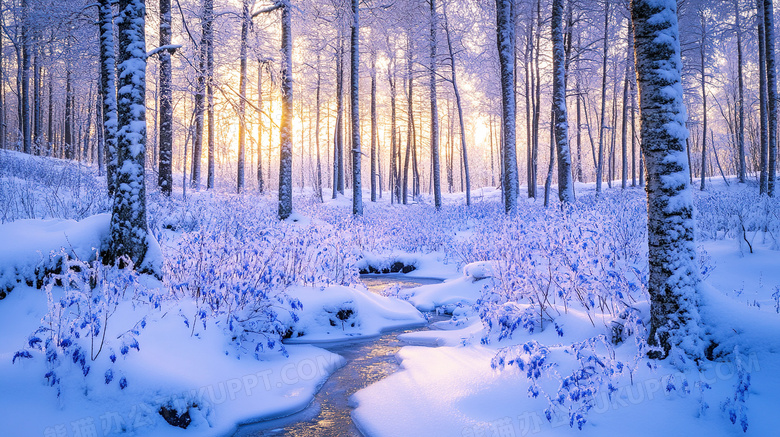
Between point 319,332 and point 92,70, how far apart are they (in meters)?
A: 16.0

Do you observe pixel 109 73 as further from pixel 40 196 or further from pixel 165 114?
pixel 40 196

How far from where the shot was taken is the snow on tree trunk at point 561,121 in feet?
33.3

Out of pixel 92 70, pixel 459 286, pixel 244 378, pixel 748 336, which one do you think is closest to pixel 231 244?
pixel 244 378

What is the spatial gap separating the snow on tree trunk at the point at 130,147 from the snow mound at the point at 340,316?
1.93m

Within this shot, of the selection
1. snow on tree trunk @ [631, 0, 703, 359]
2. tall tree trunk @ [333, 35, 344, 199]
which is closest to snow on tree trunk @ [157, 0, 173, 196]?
tall tree trunk @ [333, 35, 344, 199]

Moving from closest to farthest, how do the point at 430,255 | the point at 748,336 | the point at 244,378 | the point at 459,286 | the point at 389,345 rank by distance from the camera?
1. the point at 748,336
2. the point at 244,378
3. the point at 389,345
4. the point at 459,286
5. the point at 430,255

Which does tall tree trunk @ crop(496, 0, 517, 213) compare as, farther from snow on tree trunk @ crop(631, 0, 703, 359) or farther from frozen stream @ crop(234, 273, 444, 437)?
snow on tree trunk @ crop(631, 0, 703, 359)

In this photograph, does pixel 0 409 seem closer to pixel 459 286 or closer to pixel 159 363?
pixel 159 363

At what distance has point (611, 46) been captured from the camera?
20047mm

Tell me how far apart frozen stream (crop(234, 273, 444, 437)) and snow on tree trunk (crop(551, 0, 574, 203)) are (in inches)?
265

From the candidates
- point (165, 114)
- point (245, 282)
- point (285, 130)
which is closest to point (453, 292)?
point (245, 282)

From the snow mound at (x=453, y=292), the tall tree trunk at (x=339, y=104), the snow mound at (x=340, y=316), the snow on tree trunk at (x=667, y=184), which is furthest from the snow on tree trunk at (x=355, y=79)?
the snow on tree trunk at (x=667, y=184)

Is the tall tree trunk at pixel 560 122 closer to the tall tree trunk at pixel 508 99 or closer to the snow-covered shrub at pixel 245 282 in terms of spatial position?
the tall tree trunk at pixel 508 99

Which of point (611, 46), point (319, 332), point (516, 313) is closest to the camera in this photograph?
point (516, 313)
